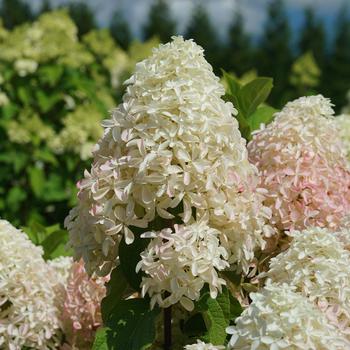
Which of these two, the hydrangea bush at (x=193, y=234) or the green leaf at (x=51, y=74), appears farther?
the green leaf at (x=51, y=74)

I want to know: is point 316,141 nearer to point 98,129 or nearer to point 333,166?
point 333,166

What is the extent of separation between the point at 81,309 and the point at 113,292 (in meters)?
0.27

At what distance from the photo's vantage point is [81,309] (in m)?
1.81

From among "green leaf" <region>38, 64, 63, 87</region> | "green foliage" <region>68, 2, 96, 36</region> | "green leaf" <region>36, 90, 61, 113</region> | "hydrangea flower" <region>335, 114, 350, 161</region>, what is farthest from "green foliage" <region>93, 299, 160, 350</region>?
"green foliage" <region>68, 2, 96, 36</region>

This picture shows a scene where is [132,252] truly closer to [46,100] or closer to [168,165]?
[168,165]

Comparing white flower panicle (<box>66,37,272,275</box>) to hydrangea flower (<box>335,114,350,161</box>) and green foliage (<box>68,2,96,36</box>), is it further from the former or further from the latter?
green foliage (<box>68,2,96,36</box>)

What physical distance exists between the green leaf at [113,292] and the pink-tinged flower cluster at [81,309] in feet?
0.79

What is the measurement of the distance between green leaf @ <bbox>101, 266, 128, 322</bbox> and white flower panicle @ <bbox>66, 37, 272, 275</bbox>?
0.04 meters

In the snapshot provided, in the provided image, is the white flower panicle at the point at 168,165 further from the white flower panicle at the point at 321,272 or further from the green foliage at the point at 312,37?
the green foliage at the point at 312,37

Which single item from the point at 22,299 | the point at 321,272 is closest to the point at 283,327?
the point at 321,272

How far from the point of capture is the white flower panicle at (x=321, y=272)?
1.34m

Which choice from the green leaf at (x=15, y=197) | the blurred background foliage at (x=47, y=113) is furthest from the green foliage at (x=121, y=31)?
the green leaf at (x=15, y=197)

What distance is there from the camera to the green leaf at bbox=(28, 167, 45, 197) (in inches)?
219

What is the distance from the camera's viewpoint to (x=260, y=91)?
2057 millimetres
